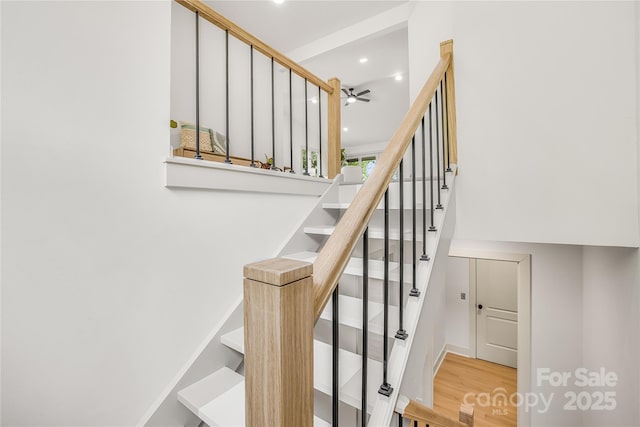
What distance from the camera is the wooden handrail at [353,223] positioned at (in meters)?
0.62

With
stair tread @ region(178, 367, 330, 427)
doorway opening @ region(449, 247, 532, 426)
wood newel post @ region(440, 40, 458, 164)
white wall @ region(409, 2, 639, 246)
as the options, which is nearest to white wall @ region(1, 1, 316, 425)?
stair tread @ region(178, 367, 330, 427)

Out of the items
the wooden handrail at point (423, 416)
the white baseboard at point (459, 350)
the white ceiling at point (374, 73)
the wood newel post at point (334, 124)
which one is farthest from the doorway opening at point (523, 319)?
the white ceiling at point (374, 73)

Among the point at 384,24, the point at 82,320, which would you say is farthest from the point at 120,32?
the point at 384,24

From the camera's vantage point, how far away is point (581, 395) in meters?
2.64

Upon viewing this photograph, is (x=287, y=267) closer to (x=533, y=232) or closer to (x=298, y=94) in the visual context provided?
(x=533, y=232)

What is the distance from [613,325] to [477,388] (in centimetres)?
309

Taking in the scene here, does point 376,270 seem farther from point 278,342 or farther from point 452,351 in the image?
point 452,351

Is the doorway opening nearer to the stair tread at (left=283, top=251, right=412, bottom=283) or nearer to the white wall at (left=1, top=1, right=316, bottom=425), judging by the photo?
the stair tread at (left=283, top=251, right=412, bottom=283)

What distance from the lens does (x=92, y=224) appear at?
1.09 m

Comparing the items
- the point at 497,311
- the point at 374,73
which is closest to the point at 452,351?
the point at 497,311

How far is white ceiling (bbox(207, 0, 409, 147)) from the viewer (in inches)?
119

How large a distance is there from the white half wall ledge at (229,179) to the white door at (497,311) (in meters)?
4.30

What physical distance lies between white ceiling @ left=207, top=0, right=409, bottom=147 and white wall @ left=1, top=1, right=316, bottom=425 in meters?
2.16

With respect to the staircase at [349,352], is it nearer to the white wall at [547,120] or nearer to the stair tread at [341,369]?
the stair tread at [341,369]
